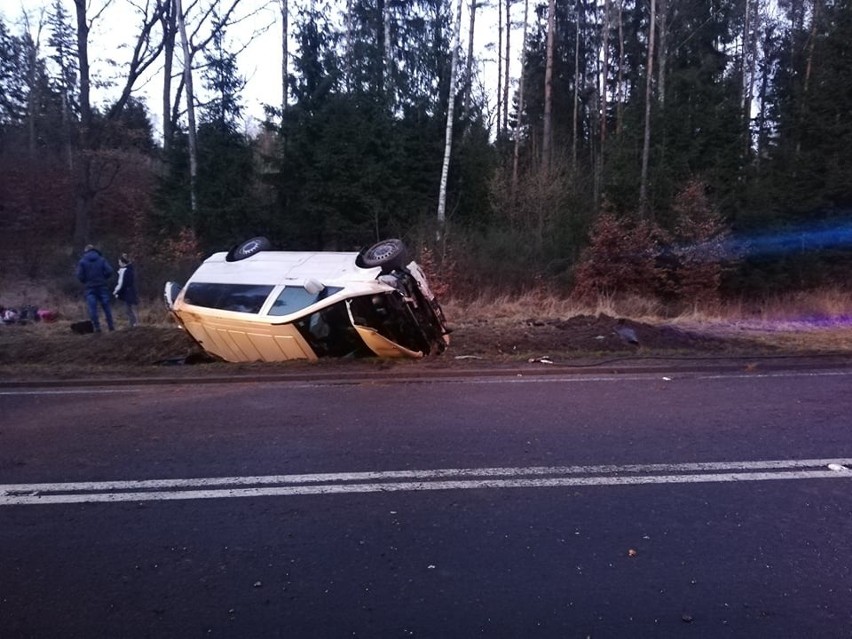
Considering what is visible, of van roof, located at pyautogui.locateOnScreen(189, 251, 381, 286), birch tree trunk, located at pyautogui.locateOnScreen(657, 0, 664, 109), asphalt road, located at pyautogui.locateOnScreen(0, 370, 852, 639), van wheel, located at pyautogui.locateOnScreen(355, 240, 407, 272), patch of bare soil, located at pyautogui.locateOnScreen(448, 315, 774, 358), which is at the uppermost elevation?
birch tree trunk, located at pyautogui.locateOnScreen(657, 0, 664, 109)

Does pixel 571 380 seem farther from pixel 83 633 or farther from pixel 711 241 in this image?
pixel 711 241

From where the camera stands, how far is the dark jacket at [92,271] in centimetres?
1435

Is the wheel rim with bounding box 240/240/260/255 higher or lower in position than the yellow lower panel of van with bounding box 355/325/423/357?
higher

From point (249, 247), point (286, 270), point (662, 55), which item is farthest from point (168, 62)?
point (286, 270)

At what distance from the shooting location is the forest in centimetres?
2283

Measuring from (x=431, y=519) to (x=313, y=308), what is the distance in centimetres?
544

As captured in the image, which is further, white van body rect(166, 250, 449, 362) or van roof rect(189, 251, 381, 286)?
van roof rect(189, 251, 381, 286)

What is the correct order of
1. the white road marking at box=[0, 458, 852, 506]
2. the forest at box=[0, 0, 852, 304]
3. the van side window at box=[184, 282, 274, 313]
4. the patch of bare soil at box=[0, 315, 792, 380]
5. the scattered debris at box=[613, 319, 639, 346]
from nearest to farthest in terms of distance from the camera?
the white road marking at box=[0, 458, 852, 506] < the van side window at box=[184, 282, 274, 313] < the patch of bare soil at box=[0, 315, 792, 380] < the scattered debris at box=[613, 319, 639, 346] < the forest at box=[0, 0, 852, 304]

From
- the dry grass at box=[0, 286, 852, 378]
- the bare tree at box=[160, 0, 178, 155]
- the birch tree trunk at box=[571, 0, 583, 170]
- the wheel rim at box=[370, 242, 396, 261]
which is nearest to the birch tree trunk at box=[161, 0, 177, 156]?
the bare tree at box=[160, 0, 178, 155]

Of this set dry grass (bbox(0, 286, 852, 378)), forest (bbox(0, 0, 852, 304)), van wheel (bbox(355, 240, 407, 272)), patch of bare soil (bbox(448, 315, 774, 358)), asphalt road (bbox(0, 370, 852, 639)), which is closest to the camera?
asphalt road (bbox(0, 370, 852, 639))

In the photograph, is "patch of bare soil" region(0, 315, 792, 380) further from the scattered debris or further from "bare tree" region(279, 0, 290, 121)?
"bare tree" region(279, 0, 290, 121)

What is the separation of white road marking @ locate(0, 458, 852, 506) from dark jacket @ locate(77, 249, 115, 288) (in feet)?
31.1

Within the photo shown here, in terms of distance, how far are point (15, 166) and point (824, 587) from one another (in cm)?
3413

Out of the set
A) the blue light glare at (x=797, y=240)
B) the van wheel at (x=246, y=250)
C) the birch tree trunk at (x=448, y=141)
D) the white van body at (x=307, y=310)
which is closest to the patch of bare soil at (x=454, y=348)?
the white van body at (x=307, y=310)
